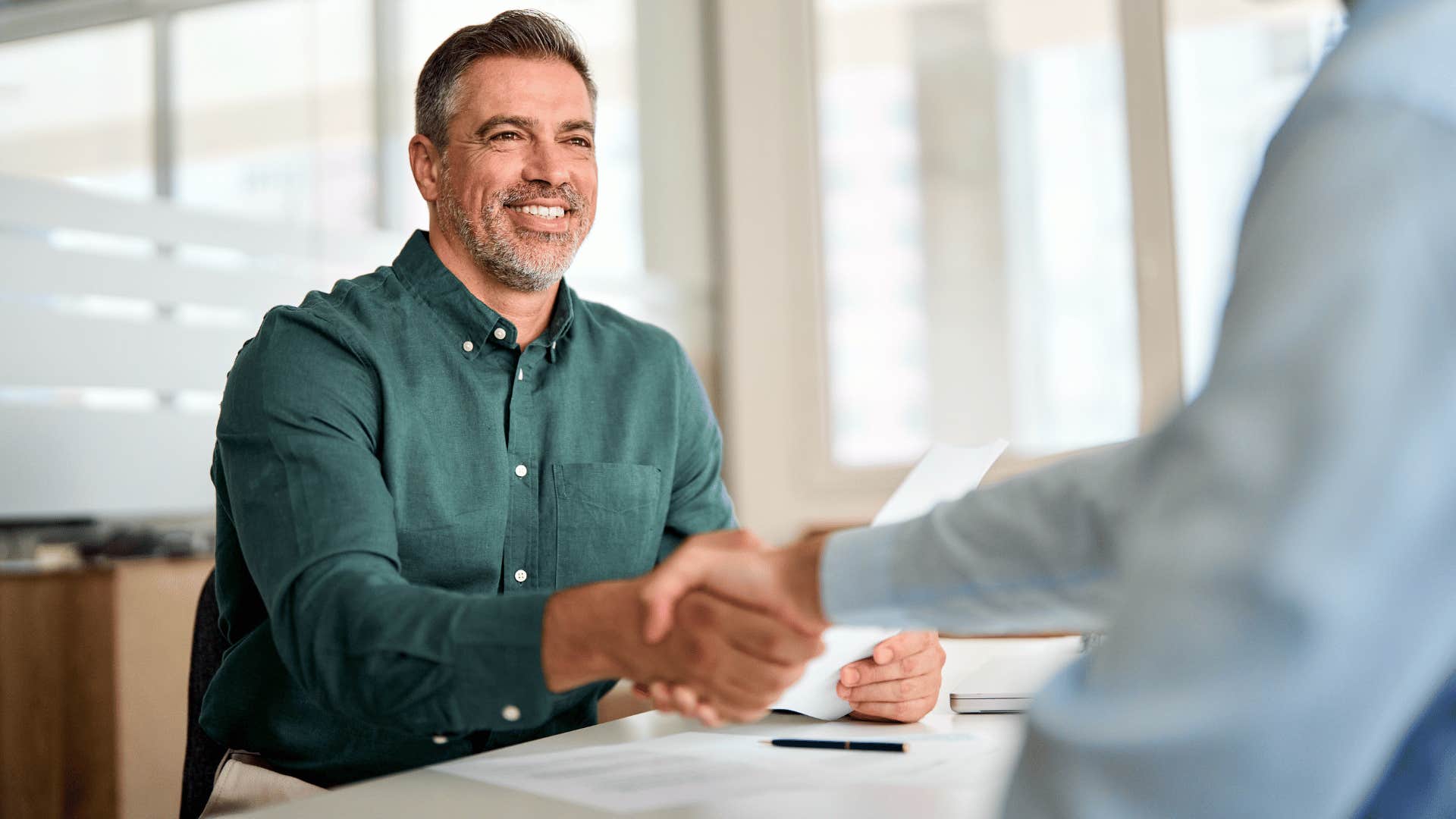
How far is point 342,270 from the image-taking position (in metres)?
2.92

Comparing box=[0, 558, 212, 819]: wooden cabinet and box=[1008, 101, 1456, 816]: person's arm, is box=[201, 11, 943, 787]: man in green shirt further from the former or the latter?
box=[0, 558, 212, 819]: wooden cabinet

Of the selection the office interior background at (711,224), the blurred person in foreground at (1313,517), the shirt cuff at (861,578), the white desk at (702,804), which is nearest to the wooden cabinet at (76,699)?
the office interior background at (711,224)

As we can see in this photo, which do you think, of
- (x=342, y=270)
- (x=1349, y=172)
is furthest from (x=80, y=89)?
(x=1349, y=172)

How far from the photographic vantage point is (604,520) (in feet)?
5.17

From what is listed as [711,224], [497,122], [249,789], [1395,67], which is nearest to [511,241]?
[497,122]

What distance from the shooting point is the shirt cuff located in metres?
0.80

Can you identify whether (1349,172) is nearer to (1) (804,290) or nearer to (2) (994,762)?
(2) (994,762)

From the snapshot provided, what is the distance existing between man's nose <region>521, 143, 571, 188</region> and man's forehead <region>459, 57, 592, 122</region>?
4 cm

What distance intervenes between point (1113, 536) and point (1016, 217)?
314 centimetres

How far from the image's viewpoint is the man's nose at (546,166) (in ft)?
5.60

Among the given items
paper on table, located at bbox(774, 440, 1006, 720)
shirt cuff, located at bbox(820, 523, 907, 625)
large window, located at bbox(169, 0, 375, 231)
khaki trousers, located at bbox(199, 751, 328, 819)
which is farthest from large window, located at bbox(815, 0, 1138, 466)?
shirt cuff, located at bbox(820, 523, 907, 625)

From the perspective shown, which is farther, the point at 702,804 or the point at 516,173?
the point at 516,173

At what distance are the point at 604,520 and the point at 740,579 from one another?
643mm

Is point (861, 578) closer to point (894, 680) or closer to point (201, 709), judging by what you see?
point (894, 680)
